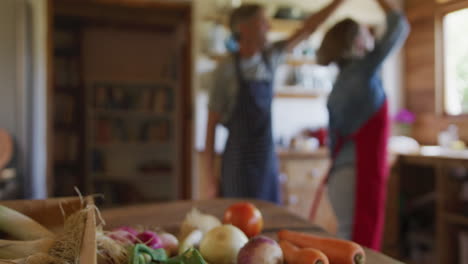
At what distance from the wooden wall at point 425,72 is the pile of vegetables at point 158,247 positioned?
3.09 m

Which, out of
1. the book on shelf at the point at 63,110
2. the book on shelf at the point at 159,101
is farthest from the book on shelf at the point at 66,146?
the book on shelf at the point at 159,101

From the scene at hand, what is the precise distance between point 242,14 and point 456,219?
207 cm

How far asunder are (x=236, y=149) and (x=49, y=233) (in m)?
1.06

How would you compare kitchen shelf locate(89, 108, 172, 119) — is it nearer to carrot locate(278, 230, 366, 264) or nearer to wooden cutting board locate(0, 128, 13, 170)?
Result: wooden cutting board locate(0, 128, 13, 170)

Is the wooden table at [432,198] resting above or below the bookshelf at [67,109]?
below

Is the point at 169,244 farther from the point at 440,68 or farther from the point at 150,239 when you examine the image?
the point at 440,68

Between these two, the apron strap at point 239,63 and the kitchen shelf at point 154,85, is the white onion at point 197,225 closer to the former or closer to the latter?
the apron strap at point 239,63

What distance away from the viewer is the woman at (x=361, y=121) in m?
1.39

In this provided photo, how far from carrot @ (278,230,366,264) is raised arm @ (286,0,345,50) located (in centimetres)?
118

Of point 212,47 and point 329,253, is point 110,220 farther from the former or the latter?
point 212,47

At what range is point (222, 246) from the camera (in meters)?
0.71

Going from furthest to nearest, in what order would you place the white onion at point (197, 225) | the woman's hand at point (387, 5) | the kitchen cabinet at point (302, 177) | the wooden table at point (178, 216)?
the kitchen cabinet at point (302, 177)
the woman's hand at point (387, 5)
the wooden table at point (178, 216)
the white onion at point (197, 225)

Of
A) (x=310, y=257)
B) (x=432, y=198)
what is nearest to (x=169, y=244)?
(x=310, y=257)

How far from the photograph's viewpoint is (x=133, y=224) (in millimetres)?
1026
